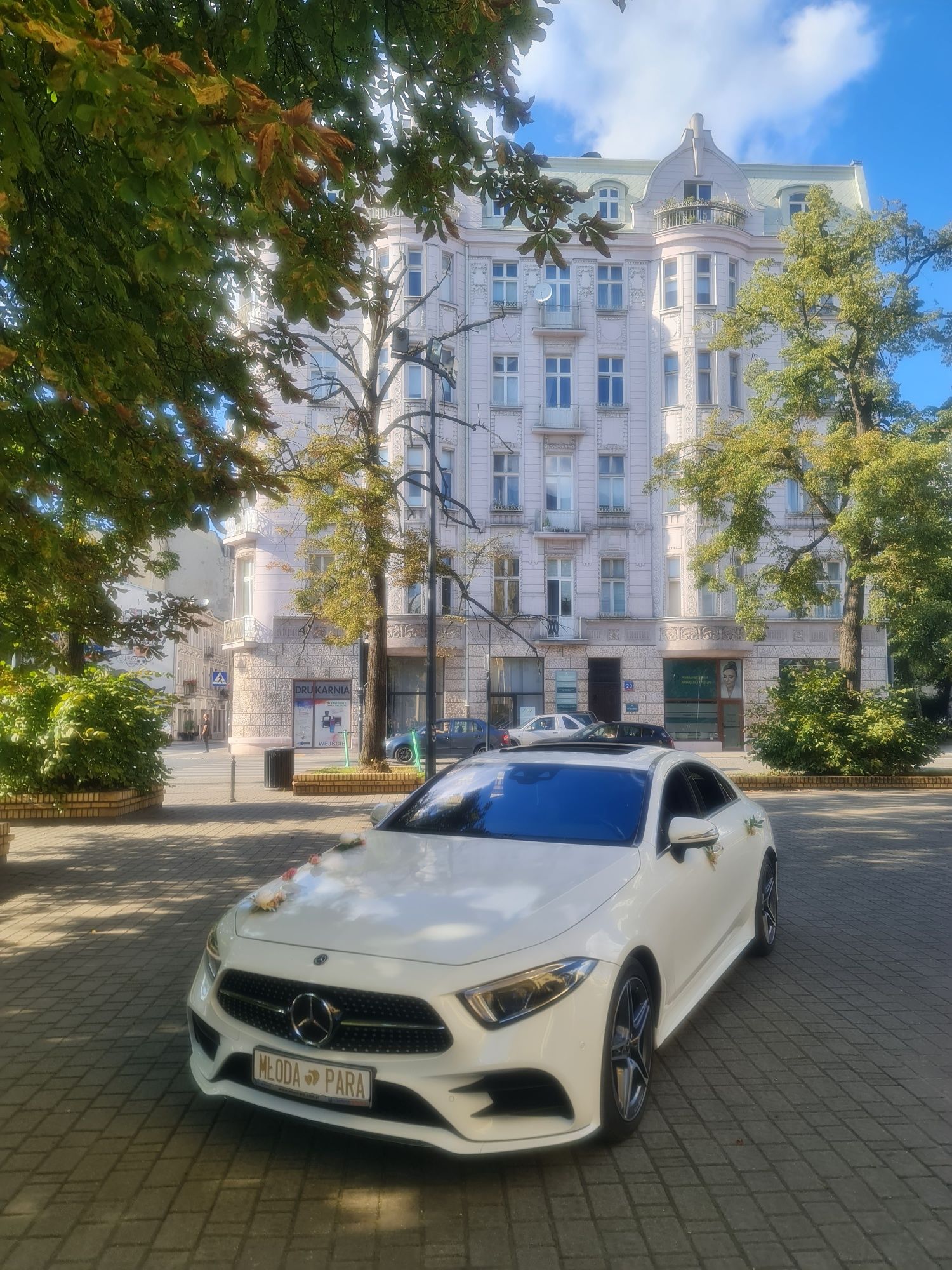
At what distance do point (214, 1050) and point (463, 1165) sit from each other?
1.04 m

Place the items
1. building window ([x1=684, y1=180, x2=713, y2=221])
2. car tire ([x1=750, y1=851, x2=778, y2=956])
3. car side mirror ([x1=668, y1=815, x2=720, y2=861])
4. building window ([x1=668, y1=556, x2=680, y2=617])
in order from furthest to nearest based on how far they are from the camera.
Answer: building window ([x1=684, y1=180, x2=713, y2=221]), building window ([x1=668, y1=556, x2=680, y2=617]), car tire ([x1=750, y1=851, x2=778, y2=956]), car side mirror ([x1=668, y1=815, x2=720, y2=861])

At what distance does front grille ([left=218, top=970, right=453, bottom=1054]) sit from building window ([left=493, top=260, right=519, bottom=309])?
1582 inches

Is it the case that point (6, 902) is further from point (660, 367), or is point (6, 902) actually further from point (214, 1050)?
point (660, 367)

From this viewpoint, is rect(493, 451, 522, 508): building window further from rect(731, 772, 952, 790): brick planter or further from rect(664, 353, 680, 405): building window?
rect(731, 772, 952, 790): brick planter

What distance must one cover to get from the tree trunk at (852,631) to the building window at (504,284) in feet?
79.0

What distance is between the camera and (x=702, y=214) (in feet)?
133

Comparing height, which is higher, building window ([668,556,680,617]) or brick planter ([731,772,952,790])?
building window ([668,556,680,617])

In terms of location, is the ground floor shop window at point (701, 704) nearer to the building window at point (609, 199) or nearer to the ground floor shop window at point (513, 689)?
the ground floor shop window at point (513, 689)

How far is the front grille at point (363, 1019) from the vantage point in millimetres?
3439

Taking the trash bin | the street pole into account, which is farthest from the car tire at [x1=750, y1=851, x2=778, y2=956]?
the trash bin

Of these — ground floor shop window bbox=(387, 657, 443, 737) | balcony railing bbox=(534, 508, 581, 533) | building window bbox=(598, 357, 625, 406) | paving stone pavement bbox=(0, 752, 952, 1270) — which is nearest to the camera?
paving stone pavement bbox=(0, 752, 952, 1270)

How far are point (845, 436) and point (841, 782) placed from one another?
23.1ft

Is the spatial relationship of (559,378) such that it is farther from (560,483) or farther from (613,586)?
(613,586)

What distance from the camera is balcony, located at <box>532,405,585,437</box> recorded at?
40.3 metres
